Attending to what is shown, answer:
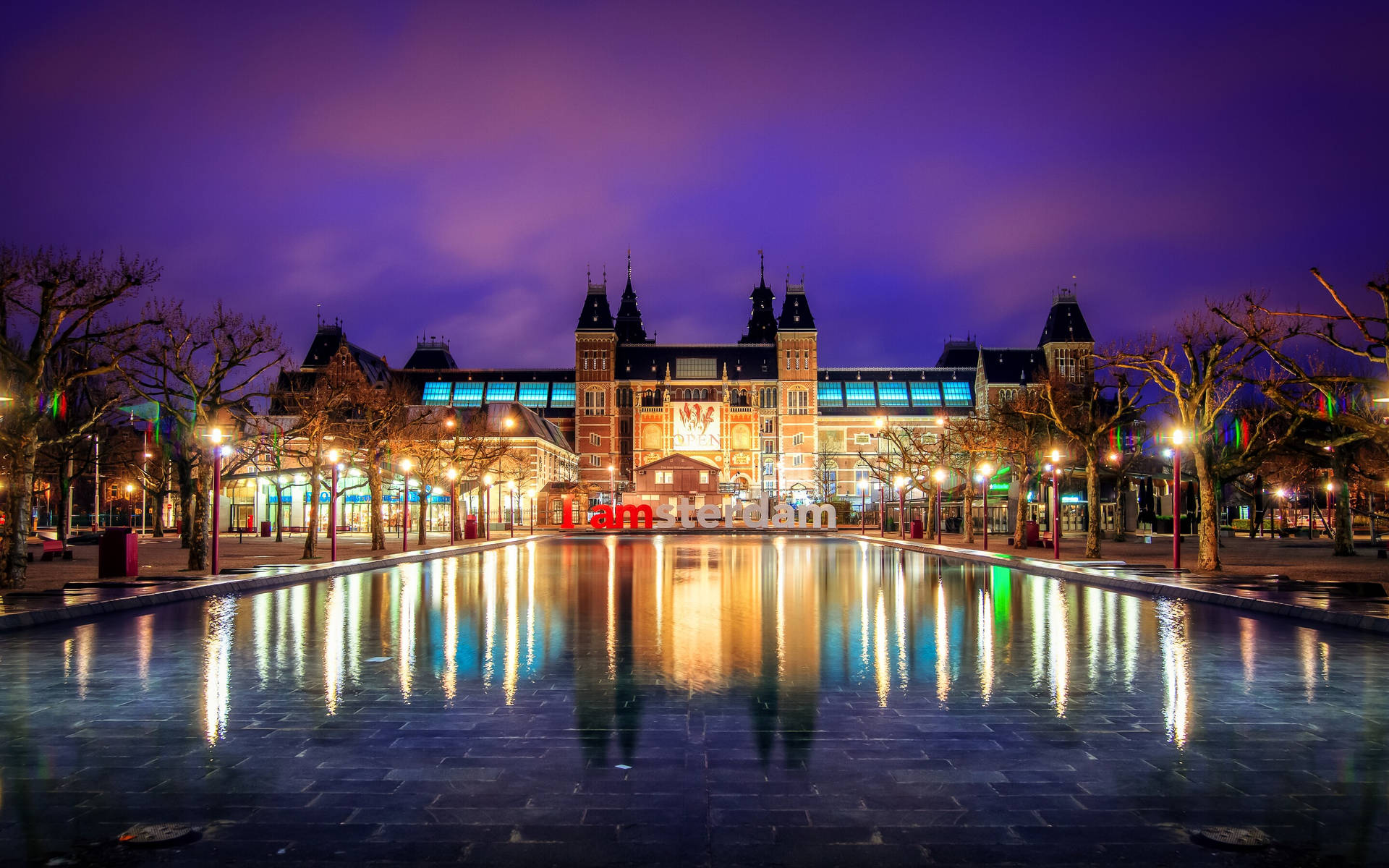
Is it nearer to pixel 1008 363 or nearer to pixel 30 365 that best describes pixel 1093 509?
pixel 30 365

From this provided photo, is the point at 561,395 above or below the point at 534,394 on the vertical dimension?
below

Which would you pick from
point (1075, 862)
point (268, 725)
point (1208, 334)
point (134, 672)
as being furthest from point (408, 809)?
point (1208, 334)

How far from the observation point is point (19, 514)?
1895 centimetres

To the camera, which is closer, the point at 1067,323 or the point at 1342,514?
the point at 1342,514

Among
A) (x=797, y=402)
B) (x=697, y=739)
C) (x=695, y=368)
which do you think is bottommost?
(x=697, y=739)

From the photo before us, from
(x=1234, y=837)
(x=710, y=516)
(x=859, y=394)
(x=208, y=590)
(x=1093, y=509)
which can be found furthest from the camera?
(x=859, y=394)

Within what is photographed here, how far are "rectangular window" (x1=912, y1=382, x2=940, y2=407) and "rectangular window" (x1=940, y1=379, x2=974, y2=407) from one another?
0.99 metres

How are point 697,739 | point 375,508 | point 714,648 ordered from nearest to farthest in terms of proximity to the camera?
point 697,739 → point 714,648 → point 375,508

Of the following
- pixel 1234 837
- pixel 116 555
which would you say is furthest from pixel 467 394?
pixel 1234 837

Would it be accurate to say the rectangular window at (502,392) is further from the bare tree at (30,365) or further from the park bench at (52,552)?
the bare tree at (30,365)

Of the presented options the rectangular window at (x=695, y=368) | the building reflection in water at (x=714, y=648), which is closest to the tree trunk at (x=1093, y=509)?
the building reflection in water at (x=714, y=648)

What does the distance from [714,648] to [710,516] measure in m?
68.8

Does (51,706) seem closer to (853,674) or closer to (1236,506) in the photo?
(853,674)

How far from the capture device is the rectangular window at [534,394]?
118m
